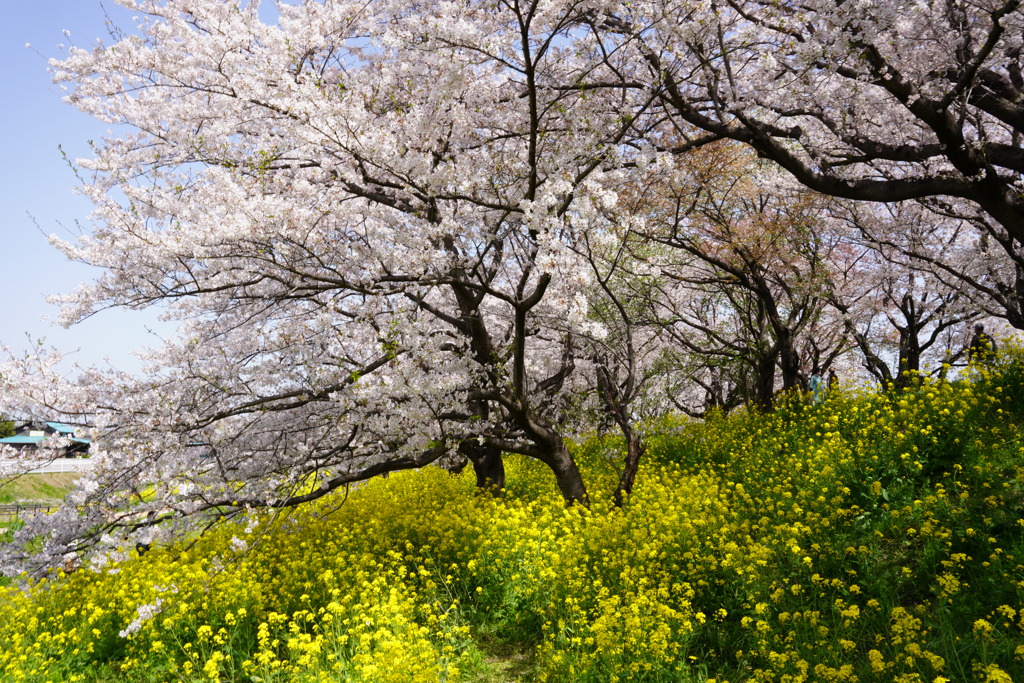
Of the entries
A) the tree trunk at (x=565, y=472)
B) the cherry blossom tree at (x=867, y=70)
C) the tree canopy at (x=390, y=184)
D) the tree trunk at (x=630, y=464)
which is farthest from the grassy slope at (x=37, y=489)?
the cherry blossom tree at (x=867, y=70)

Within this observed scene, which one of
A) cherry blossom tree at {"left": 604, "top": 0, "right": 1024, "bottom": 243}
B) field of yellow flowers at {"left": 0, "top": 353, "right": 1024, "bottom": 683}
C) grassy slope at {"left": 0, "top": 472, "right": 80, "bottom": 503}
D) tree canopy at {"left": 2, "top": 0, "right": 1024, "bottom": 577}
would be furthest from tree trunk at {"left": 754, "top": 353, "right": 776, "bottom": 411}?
grassy slope at {"left": 0, "top": 472, "right": 80, "bottom": 503}

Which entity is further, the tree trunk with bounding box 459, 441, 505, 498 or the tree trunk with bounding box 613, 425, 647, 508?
the tree trunk with bounding box 459, 441, 505, 498

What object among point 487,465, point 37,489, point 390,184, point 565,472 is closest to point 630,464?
point 565,472

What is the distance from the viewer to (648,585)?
6.62 m

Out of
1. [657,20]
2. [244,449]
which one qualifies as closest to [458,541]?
[244,449]

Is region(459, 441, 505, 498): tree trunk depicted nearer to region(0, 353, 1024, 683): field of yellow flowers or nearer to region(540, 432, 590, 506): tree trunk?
region(0, 353, 1024, 683): field of yellow flowers

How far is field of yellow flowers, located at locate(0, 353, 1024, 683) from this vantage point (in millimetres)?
5184

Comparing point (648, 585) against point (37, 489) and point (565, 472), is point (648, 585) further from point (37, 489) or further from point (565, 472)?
point (37, 489)

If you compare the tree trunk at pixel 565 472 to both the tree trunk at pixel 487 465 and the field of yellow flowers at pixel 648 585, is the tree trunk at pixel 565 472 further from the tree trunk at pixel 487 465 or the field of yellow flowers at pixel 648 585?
the tree trunk at pixel 487 465

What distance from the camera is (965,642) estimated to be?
15.3ft

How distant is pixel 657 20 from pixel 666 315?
12.9m

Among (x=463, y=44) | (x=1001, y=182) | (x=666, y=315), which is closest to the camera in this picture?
(x=463, y=44)

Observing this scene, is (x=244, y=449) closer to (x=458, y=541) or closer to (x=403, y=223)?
(x=458, y=541)

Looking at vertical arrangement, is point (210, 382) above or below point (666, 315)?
below
